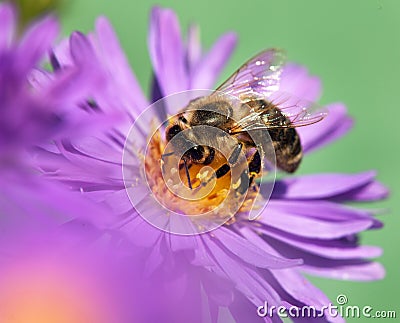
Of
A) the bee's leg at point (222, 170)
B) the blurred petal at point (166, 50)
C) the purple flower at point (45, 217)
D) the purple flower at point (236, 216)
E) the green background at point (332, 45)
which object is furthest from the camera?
the green background at point (332, 45)

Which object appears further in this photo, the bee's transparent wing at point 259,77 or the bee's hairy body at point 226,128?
the bee's transparent wing at point 259,77

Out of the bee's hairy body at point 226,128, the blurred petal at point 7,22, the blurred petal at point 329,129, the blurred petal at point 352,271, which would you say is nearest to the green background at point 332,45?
the blurred petal at point 329,129

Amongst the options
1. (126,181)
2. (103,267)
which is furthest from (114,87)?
(103,267)

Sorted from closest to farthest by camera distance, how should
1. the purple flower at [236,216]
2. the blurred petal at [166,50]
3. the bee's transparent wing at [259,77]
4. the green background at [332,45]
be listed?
the purple flower at [236,216] < the bee's transparent wing at [259,77] < the blurred petal at [166,50] < the green background at [332,45]

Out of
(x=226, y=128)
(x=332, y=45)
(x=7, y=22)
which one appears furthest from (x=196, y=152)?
(x=332, y=45)

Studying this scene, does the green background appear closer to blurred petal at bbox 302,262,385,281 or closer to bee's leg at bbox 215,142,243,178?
blurred petal at bbox 302,262,385,281

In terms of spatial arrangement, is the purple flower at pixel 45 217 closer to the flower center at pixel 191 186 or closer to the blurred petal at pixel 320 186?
Result: the flower center at pixel 191 186

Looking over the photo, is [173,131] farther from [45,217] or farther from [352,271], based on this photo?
[45,217]
